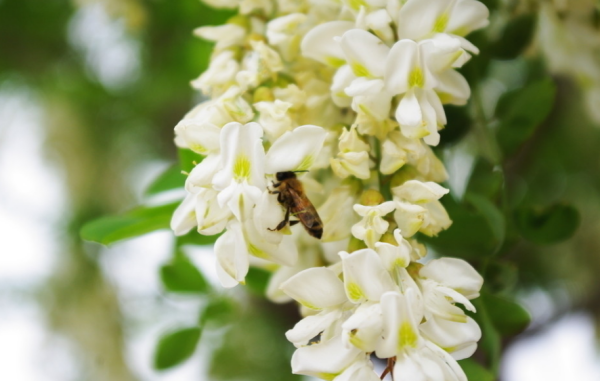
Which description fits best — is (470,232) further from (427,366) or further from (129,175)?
(129,175)

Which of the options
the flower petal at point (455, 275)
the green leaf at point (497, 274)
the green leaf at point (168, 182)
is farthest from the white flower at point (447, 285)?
the green leaf at point (168, 182)

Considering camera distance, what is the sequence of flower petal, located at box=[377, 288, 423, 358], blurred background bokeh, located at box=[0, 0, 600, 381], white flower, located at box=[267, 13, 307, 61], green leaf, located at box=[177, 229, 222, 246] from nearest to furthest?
1. flower petal, located at box=[377, 288, 423, 358]
2. white flower, located at box=[267, 13, 307, 61]
3. green leaf, located at box=[177, 229, 222, 246]
4. blurred background bokeh, located at box=[0, 0, 600, 381]

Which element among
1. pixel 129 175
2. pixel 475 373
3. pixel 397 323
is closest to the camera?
pixel 397 323

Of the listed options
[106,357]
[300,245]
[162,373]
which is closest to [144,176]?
[106,357]

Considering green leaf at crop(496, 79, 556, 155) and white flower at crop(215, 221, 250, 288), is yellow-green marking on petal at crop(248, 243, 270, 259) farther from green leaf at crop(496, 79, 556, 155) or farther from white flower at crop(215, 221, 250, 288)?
green leaf at crop(496, 79, 556, 155)

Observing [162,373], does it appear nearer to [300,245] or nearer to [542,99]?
[300,245]


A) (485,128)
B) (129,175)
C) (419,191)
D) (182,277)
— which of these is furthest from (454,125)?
(129,175)

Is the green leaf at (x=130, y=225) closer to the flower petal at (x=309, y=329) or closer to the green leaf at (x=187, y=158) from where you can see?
the green leaf at (x=187, y=158)

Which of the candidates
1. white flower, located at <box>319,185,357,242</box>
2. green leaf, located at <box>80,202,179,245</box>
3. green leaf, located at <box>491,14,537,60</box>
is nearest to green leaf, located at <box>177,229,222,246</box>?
green leaf, located at <box>80,202,179,245</box>
